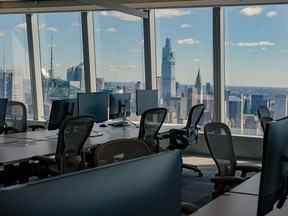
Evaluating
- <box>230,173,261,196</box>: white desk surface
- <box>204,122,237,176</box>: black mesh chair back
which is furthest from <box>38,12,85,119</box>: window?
<box>230,173,261,196</box>: white desk surface

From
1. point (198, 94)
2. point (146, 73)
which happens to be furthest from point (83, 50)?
point (198, 94)

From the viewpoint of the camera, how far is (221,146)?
342cm

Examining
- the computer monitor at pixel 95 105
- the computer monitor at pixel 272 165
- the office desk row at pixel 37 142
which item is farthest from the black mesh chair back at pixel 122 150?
the computer monitor at pixel 95 105

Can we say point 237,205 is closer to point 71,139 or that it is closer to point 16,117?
point 71,139

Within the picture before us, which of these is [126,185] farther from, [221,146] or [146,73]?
[146,73]

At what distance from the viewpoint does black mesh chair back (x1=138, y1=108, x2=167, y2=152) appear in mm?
4996

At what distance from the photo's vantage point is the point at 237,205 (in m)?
2.22

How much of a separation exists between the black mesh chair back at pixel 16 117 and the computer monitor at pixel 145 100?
5.67 ft

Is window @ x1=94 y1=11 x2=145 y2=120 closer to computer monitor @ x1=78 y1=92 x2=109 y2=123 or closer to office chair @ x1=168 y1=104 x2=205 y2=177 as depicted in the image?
computer monitor @ x1=78 y1=92 x2=109 y2=123

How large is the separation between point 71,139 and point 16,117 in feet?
8.56

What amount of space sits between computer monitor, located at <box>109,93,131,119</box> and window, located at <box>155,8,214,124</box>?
1511 mm

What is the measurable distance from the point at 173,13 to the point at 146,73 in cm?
124

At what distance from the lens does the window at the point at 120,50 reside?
8.02 m

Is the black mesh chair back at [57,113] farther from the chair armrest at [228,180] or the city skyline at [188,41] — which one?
the chair armrest at [228,180]
